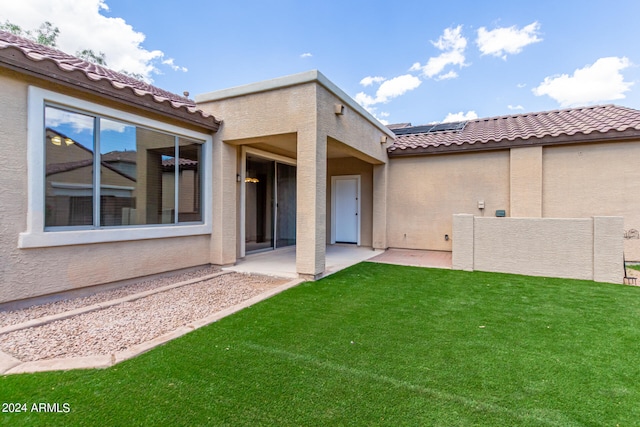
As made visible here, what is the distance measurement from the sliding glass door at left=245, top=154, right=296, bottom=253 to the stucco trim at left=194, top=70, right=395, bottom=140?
6.46 feet

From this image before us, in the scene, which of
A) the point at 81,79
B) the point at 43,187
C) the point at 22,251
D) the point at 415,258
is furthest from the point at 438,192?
the point at 22,251

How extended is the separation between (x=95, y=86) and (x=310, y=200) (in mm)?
4347

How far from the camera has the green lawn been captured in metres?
2.35

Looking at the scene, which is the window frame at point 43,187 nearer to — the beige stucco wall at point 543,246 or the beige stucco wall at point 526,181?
the beige stucco wall at point 543,246

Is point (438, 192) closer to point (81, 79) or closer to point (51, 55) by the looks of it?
point (81, 79)

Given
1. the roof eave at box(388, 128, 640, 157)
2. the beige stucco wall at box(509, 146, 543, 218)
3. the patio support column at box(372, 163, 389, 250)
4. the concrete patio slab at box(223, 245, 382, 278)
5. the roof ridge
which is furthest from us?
the patio support column at box(372, 163, 389, 250)

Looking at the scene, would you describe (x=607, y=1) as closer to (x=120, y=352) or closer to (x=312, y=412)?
(x=312, y=412)

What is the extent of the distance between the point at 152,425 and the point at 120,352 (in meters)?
1.43

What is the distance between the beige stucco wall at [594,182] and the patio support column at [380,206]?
15.9 feet

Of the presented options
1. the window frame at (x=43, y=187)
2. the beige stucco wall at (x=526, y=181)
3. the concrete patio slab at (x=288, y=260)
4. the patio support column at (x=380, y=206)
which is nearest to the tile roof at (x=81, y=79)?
the window frame at (x=43, y=187)

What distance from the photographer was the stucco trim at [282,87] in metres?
6.40

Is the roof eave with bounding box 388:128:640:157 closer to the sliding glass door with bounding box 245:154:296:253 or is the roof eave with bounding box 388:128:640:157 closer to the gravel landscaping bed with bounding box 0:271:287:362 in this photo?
the sliding glass door with bounding box 245:154:296:253

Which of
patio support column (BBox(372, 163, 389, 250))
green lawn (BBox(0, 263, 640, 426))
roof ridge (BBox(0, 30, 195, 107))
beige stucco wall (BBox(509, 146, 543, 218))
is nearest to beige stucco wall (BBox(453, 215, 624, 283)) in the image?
green lawn (BBox(0, 263, 640, 426))

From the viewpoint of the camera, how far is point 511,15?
12.2 metres
